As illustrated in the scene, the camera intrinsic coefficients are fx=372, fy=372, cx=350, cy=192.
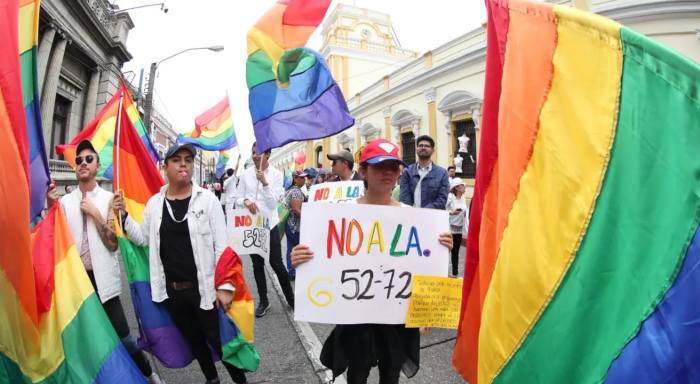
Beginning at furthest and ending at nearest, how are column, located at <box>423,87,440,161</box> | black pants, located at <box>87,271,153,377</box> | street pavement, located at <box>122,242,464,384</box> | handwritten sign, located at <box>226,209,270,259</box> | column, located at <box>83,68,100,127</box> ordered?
column, located at <box>423,87,440,161</box> < column, located at <box>83,68,100,127</box> < handwritten sign, located at <box>226,209,270,259</box> < street pavement, located at <box>122,242,464,384</box> < black pants, located at <box>87,271,153,377</box>

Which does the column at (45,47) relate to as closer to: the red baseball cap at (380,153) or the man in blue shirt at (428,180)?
the man in blue shirt at (428,180)

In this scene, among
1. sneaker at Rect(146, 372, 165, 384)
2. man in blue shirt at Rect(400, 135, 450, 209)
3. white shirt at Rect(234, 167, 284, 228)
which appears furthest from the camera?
white shirt at Rect(234, 167, 284, 228)

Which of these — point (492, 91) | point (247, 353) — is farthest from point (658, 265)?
point (247, 353)

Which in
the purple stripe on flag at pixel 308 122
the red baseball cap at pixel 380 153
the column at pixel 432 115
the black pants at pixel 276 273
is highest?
the column at pixel 432 115

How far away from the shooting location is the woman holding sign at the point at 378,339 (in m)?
2.01

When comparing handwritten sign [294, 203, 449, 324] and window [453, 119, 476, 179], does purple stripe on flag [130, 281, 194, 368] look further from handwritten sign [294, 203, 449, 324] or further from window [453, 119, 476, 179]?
window [453, 119, 476, 179]

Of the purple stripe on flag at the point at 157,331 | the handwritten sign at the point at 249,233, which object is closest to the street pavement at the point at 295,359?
the purple stripe on flag at the point at 157,331

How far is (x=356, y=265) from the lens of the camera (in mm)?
1850

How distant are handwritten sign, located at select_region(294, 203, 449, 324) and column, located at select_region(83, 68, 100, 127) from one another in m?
17.7

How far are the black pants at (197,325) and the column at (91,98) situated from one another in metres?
16.6

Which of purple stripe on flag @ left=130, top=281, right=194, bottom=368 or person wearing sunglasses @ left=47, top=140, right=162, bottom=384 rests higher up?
person wearing sunglasses @ left=47, top=140, right=162, bottom=384

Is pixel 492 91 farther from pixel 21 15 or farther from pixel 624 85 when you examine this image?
pixel 21 15

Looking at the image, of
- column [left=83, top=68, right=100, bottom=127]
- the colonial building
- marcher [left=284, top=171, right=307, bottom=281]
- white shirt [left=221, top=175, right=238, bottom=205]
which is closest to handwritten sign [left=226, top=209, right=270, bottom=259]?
white shirt [left=221, top=175, right=238, bottom=205]

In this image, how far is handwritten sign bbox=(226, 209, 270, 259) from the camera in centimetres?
445
